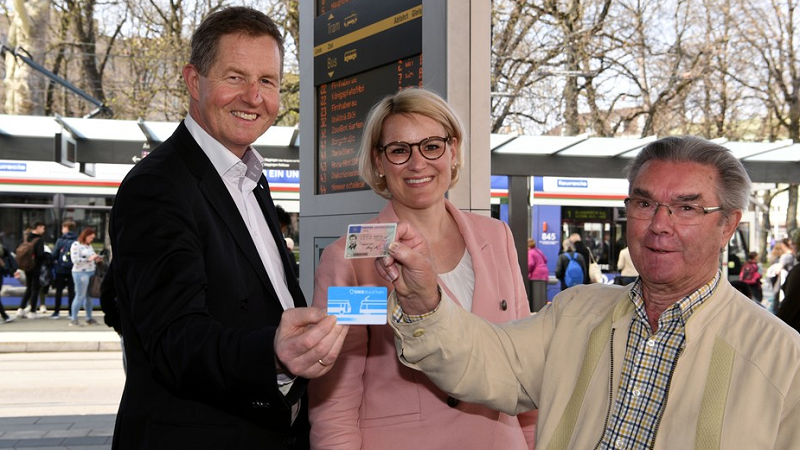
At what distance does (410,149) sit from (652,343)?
1.05 m

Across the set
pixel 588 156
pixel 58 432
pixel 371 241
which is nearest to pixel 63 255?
pixel 58 432

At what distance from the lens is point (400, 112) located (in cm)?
274

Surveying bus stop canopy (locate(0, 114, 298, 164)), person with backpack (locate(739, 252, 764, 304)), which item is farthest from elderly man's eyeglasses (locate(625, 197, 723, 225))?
person with backpack (locate(739, 252, 764, 304))

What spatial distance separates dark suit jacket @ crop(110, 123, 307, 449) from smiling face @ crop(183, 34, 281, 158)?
93 mm

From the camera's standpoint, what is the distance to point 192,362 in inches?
67.7

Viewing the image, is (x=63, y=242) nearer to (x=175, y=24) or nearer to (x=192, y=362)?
(x=175, y=24)

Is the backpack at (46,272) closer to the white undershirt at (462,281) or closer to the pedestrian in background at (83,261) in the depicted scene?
the pedestrian in background at (83,261)

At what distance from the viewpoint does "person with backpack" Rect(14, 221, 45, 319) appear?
619 inches

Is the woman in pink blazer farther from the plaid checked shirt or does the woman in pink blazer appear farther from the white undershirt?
the plaid checked shirt

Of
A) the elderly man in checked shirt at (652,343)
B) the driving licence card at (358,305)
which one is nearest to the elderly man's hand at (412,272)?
the elderly man in checked shirt at (652,343)

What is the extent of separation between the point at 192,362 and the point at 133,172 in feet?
1.85

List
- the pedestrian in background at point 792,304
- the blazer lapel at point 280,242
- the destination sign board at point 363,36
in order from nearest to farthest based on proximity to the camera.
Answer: the blazer lapel at point 280,242 < the destination sign board at point 363,36 < the pedestrian in background at point 792,304

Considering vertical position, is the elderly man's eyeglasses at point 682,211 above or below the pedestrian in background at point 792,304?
above

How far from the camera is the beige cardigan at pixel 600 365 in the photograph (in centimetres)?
180
